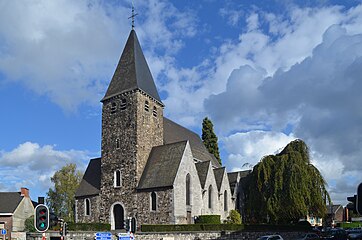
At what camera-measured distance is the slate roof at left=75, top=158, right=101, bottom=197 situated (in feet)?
160

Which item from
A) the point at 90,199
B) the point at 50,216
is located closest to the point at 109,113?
the point at 90,199

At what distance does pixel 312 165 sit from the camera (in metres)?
45.6

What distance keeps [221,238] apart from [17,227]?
31.2 meters

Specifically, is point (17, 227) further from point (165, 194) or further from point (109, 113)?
point (165, 194)

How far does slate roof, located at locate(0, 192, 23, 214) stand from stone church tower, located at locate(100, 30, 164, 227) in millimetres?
17001

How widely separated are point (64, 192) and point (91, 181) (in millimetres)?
18723

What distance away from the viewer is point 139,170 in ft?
149

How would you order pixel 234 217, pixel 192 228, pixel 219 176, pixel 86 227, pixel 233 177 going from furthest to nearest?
pixel 233 177, pixel 219 176, pixel 234 217, pixel 86 227, pixel 192 228

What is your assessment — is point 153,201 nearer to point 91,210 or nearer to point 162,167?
point 162,167

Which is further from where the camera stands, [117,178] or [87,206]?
[87,206]

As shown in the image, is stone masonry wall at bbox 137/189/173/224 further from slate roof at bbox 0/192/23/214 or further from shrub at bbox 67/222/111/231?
slate roof at bbox 0/192/23/214

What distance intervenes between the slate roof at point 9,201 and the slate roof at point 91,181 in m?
12.8

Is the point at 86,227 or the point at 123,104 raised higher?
the point at 123,104

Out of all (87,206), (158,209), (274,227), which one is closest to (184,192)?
(158,209)
